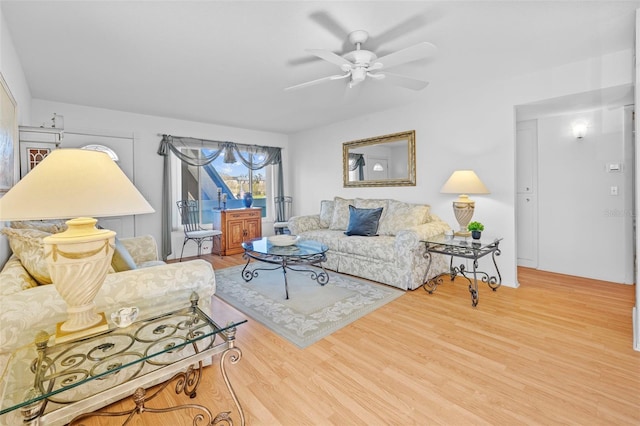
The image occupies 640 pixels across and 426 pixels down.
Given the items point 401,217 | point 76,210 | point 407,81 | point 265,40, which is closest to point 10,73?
point 265,40

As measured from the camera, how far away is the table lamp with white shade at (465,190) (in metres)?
3.29

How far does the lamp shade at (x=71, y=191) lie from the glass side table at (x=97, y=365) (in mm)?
552

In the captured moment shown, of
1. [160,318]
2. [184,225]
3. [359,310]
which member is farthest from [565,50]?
[184,225]

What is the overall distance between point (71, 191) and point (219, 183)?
474cm

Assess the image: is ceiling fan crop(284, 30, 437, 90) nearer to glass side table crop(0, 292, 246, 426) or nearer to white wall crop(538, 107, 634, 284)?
glass side table crop(0, 292, 246, 426)

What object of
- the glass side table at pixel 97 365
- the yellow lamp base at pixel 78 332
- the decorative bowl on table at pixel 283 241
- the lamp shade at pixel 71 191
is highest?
the lamp shade at pixel 71 191

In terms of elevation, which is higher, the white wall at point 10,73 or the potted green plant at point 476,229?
the white wall at point 10,73

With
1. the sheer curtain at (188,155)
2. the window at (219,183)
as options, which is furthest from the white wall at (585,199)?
the window at (219,183)

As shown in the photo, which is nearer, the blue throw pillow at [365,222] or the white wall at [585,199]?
the white wall at [585,199]

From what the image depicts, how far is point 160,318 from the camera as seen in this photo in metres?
1.51

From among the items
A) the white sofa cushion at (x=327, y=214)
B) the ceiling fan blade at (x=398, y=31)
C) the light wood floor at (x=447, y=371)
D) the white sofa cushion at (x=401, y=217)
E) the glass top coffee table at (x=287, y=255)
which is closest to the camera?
the light wood floor at (x=447, y=371)

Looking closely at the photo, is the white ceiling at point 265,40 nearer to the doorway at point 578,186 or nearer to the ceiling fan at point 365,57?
the ceiling fan at point 365,57

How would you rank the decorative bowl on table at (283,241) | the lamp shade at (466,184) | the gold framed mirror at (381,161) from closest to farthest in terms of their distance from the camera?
the lamp shade at (466,184) → the decorative bowl on table at (283,241) → the gold framed mirror at (381,161)

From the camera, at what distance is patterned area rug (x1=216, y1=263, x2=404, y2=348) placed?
8.16 ft
